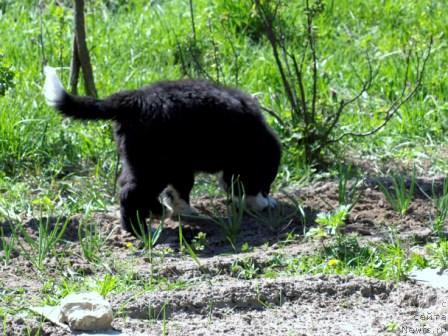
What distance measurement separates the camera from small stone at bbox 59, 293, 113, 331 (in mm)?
4734

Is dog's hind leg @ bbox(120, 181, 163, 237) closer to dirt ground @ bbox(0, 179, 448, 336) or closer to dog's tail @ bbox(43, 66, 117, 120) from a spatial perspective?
dirt ground @ bbox(0, 179, 448, 336)

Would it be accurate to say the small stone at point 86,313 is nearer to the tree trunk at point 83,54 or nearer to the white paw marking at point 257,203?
the white paw marking at point 257,203

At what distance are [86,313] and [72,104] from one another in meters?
1.92

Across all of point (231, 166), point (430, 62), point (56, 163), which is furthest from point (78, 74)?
point (430, 62)

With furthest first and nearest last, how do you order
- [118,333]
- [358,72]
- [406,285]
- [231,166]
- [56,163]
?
[358,72] → [56,163] → [231,166] → [406,285] → [118,333]

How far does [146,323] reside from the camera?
498 centimetres

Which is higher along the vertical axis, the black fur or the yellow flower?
the black fur

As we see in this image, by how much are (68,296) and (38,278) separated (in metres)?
0.71

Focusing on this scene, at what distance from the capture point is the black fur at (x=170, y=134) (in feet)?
20.9

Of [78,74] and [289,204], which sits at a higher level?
[78,74]

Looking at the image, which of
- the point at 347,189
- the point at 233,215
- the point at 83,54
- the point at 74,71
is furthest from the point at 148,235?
the point at 74,71

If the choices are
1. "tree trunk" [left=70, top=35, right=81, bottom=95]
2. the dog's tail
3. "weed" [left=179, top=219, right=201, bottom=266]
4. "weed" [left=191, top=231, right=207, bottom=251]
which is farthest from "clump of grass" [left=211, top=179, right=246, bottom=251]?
"tree trunk" [left=70, top=35, right=81, bottom=95]

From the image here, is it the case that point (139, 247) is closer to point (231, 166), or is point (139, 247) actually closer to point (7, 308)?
point (231, 166)

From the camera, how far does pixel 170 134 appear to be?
6379mm
